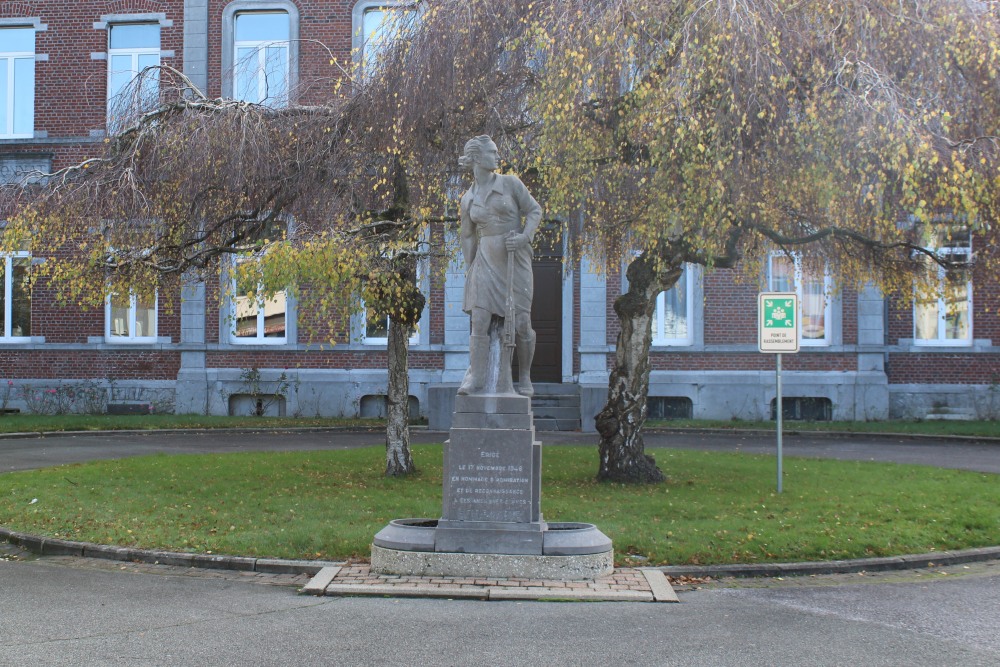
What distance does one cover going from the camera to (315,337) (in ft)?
72.6

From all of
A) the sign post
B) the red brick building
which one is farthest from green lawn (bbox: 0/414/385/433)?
the sign post

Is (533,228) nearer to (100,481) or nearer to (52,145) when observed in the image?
(100,481)

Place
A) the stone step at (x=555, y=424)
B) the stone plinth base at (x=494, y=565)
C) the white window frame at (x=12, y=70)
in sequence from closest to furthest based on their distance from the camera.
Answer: the stone plinth base at (x=494, y=565)
the stone step at (x=555, y=424)
the white window frame at (x=12, y=70)

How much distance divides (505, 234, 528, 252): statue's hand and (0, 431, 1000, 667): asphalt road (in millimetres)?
2924

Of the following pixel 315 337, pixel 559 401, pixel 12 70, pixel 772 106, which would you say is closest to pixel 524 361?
pixel 772 106

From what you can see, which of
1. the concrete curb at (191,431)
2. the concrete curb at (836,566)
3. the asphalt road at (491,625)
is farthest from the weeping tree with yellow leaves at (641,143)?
the concrete curb at (191,431)

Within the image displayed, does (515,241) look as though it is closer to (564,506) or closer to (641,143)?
(564,506)

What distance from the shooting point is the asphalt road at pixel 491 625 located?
19.8 ft

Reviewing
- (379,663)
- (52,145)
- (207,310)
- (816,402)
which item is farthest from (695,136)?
(52,145)

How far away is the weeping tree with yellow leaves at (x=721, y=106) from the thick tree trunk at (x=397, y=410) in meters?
2.52

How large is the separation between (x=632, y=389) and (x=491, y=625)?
282 inches

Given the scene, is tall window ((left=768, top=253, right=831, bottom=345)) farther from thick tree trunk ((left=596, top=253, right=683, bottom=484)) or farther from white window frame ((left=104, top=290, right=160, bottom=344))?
white window frame ((left=104, top=290, right=160, bottom=344))

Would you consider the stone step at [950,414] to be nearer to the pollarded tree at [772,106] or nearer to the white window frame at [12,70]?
the pollarded tree at [772,106]

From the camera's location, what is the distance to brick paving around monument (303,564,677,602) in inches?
297
